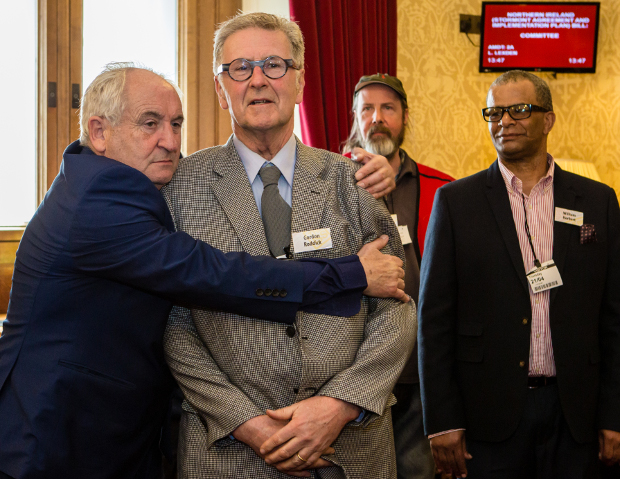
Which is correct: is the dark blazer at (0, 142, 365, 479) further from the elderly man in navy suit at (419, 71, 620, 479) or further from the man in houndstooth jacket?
the elderly man in navy suit at (419, 71, 620, 479)

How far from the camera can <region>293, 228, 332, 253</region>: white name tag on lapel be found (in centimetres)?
159

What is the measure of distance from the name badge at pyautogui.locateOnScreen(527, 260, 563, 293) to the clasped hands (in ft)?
2.98

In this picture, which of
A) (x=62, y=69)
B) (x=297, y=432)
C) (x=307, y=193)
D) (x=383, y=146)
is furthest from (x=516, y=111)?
(x=62, y=69)

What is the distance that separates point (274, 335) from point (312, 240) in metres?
0.28

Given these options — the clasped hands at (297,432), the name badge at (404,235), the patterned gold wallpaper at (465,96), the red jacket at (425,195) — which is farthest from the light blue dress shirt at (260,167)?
the patterned gold wallpaper at (465,96)

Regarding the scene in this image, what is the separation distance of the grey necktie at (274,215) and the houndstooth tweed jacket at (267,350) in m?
0.04

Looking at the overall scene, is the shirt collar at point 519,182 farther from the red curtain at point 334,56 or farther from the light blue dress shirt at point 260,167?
the red curtain at point 334,56

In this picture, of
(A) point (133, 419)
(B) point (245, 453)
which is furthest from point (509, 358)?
(A) point (133, 419)

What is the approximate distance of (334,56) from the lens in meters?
4.07

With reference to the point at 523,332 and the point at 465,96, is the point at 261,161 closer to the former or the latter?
the point at 523,332

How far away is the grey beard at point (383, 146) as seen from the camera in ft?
9.31

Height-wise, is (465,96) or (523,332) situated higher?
(465,96)

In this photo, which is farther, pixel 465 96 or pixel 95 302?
pixel 465 96

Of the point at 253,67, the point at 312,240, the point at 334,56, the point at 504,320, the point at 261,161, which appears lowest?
the point at 504,320
